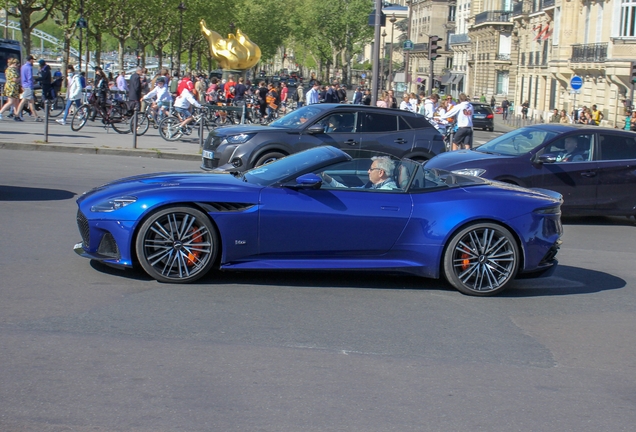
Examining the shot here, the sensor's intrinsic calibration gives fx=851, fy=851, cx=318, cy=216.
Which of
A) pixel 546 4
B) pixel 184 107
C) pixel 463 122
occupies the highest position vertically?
pixel 546 4

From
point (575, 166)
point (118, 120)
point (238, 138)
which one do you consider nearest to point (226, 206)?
point (575, 166)

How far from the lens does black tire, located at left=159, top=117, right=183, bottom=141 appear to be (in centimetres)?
2239

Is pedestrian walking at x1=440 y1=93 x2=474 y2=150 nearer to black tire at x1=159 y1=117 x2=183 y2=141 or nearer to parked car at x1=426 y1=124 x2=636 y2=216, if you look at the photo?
black tire at x1=159 y1=117 x2=183 y2=141

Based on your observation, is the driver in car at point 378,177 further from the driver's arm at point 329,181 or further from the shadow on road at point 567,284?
the shadow on road at point 567,284

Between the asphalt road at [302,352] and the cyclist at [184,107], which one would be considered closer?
the asphalt road at [302,352]

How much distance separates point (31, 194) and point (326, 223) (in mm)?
6371

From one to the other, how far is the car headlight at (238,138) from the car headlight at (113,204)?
7946mm

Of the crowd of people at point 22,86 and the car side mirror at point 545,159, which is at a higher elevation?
the crowd of people at point 22,86

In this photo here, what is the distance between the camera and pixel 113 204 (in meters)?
7.22

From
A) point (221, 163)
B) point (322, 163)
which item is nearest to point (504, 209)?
point (322, 163)

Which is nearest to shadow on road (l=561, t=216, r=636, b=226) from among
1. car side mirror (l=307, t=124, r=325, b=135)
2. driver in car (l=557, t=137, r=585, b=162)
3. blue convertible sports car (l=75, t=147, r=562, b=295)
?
driver in car (l=557, t=137, r=585, b=162)

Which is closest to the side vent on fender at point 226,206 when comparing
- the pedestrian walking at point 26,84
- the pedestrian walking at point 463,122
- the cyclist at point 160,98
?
the pedestrian walking at point 463,122

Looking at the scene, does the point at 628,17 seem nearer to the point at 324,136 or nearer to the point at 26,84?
the point at 26,84

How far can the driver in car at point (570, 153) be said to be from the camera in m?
13.1
